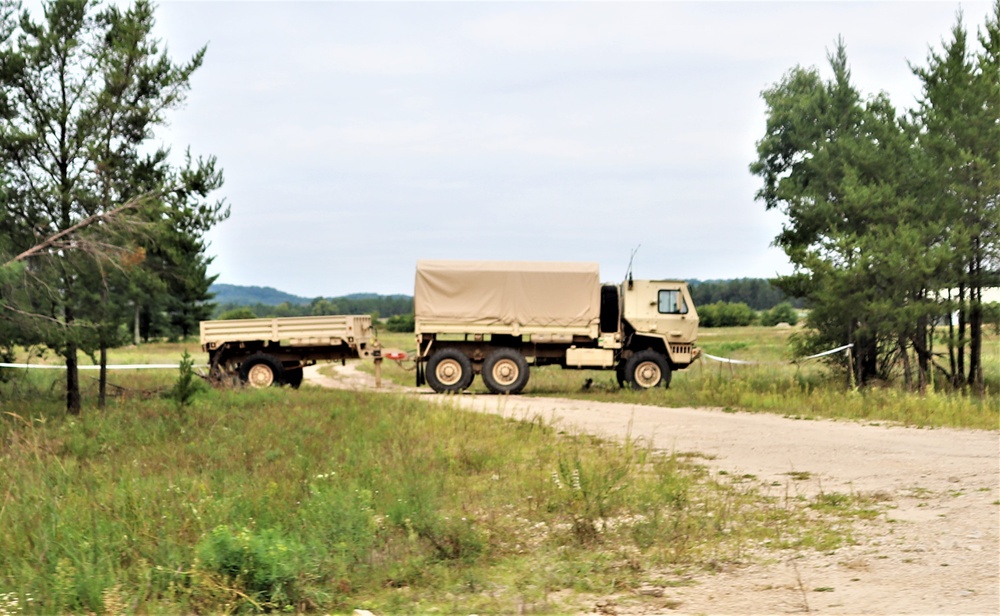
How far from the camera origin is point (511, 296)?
78.8 ft

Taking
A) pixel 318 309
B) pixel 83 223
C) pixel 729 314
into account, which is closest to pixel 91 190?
pixel 83 223

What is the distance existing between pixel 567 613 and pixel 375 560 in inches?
65.4

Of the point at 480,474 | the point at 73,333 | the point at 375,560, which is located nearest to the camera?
the point at 375,560

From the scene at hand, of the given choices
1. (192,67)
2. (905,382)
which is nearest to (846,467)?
(905,382)

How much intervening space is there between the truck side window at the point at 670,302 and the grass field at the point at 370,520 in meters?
10.6

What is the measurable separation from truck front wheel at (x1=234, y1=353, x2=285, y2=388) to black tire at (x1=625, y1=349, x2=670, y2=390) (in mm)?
8696

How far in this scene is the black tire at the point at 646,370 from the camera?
2388 cm

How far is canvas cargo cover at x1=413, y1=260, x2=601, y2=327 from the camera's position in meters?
23.9

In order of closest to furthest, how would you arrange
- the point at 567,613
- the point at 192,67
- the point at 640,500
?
1. the point at 567,613
2. the point at 640,500
3. the point at 192,67

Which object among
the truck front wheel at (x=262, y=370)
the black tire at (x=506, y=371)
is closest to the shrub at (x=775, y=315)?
the black tire at (x=506, y=371)

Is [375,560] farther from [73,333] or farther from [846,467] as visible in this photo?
[73,333]

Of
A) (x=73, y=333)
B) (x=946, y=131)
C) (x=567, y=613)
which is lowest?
(x=567, y=613)

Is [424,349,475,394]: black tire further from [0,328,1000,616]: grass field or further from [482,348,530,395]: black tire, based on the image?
[0,328,1000,616]: grass field

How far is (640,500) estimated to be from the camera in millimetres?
8828
